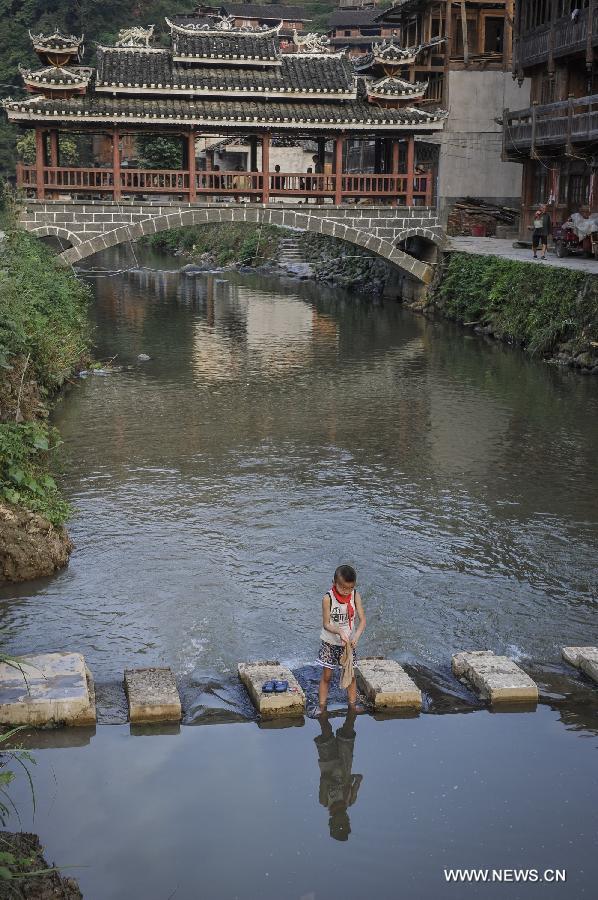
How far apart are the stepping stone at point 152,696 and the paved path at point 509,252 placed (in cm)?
2106

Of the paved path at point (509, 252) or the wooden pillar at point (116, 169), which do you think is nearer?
the paved path at point (509, 252)

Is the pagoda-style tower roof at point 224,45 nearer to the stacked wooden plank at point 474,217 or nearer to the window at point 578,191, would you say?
the window at point 578,191

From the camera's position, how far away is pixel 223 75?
3650cm

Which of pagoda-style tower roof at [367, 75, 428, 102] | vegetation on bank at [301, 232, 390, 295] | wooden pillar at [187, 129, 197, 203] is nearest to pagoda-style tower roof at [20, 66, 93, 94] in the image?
wooden pillar at [187, 129, 197, 203]

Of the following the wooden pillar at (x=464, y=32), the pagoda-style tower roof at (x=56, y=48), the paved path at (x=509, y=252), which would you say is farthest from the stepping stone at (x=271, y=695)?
the wooden pillar at (x=464, y=32)

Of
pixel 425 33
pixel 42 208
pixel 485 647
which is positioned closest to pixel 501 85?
pixel 425 33

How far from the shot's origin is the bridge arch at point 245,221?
3519 cm

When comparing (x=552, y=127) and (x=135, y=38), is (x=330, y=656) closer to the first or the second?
(x=552, y=127)

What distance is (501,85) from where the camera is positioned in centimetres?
4678

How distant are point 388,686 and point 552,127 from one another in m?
29.6

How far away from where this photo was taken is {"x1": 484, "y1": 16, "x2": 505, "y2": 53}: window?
47.7 metres

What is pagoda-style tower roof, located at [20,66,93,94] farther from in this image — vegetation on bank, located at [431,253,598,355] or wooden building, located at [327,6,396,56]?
wooden building, located at [327,6,396,56]

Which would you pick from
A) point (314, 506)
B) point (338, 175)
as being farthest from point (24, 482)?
point (338, 175)

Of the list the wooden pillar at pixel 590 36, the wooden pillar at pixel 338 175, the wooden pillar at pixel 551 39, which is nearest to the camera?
the wooden pillar at pixel 590 36
